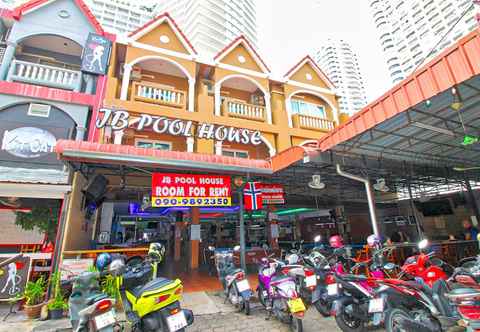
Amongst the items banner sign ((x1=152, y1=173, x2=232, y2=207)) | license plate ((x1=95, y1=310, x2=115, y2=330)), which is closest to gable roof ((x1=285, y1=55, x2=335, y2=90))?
banner sign ((x1=152, y1=173, x2=232, y2=207))

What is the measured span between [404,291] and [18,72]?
514 inches

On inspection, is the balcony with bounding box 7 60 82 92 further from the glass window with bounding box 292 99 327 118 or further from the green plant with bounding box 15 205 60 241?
the glass window with bounding box 292 99 327 118

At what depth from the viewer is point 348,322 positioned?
12.1 feet

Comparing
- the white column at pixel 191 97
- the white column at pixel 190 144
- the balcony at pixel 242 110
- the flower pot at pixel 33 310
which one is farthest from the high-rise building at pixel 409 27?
the flower pot at pixel 33 310

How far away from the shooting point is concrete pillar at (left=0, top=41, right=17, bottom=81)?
8367mm

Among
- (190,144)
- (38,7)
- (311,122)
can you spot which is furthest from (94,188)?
(311,122)

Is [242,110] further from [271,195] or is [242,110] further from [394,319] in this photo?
[394,319]

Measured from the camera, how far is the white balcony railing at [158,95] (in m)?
10.1

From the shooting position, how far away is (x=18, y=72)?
28.6ft

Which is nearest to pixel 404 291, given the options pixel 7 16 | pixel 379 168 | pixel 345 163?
pixel 345 163

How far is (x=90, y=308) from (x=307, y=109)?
13.9 meters

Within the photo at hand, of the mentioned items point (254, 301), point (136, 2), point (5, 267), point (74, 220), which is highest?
point (136, 2)

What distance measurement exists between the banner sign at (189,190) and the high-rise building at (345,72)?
267ft

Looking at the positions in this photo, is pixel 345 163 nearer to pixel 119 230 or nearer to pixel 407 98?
pixel 407 98
